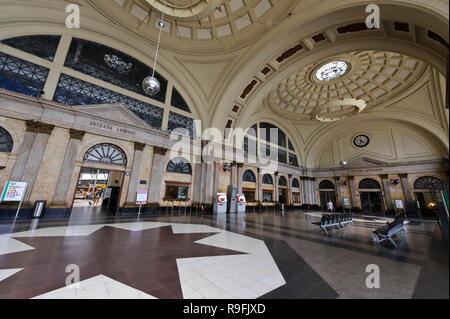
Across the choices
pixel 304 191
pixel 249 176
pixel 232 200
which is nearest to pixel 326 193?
pixel 304 191

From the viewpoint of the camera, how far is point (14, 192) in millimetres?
6762

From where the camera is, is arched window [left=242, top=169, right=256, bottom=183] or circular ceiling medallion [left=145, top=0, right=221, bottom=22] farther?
arched window [left=242, top=169, right=256, bottom=183]

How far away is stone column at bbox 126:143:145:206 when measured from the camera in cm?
999

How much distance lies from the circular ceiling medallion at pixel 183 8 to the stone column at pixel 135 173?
25.3 feet

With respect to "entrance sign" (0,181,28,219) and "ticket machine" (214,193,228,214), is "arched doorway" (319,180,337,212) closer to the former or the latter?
"ticket machine" (214,193,228,214)

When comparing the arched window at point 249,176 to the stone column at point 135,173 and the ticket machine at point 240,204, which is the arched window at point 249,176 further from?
the stone column at point 135,173

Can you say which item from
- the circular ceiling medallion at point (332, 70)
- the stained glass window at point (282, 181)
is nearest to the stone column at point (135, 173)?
the stained glass window at point (282, 181)

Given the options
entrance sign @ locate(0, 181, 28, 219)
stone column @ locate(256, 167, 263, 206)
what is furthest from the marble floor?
stone column @ locate(256, 167, 263, 206)

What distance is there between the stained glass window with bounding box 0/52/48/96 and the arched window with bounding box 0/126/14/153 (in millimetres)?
2027

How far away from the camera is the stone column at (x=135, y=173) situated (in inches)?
393

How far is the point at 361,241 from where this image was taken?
5.16m

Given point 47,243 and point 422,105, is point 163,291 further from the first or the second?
point 422,105

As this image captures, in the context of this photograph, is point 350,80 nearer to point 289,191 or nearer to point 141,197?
point 289,191

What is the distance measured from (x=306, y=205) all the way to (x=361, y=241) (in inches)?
699
